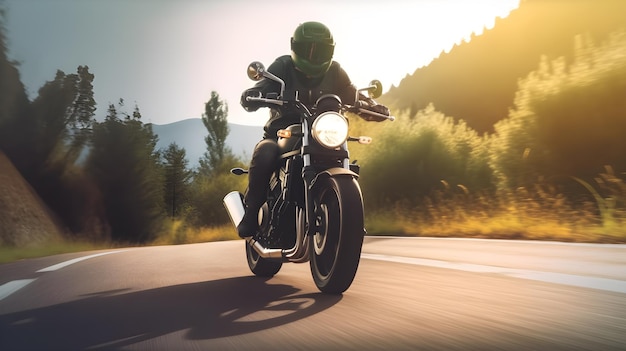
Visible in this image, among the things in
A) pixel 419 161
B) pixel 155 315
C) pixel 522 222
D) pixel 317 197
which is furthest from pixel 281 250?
pixel 419 161

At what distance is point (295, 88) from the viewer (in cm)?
566

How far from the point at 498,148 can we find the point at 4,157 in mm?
21646

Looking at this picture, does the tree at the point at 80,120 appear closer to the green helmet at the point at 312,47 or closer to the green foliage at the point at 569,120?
the green foliage at the point at 569,120

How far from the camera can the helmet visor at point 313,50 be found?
5.46 metres

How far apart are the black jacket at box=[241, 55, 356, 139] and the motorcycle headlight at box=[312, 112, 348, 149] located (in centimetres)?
78

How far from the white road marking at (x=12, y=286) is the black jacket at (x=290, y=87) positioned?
2587mm

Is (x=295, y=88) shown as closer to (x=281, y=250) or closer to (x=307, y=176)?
(x=307, y=176)

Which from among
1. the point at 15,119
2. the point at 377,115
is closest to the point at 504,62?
the point at 15,119

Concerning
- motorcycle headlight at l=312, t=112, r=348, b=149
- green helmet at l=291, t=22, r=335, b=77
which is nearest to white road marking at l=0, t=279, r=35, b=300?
motorcycle headlight at l=312, t=112, r=348, b=149

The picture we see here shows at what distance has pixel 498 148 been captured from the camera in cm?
1728

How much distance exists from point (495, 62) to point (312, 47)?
132 metres

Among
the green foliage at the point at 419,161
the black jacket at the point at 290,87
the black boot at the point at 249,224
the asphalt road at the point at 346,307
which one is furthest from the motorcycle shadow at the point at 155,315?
the green foliage at the point at 419,161

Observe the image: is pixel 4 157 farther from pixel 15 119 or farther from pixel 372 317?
pixel 372 317

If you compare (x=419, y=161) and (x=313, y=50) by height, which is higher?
(x=313, y=50)
